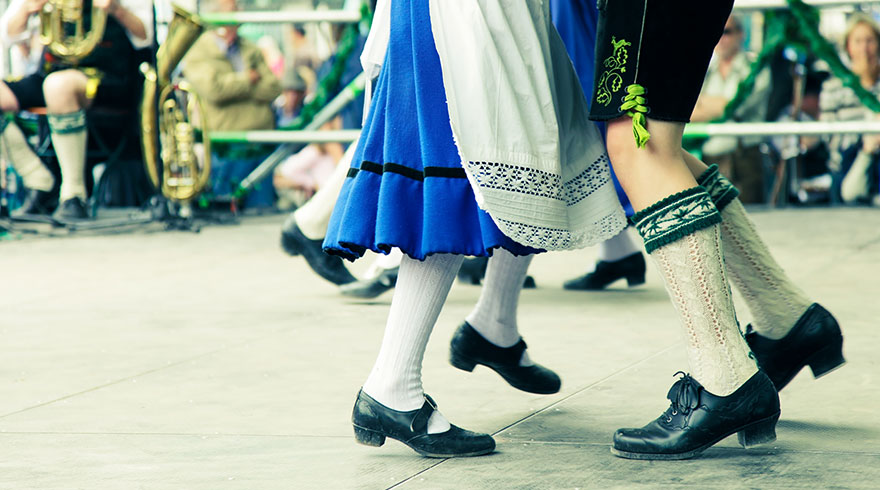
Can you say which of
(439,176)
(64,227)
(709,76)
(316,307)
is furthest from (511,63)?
(709,76)

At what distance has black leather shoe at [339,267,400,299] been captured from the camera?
4207 millimetres

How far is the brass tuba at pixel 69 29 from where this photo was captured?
7.06 m

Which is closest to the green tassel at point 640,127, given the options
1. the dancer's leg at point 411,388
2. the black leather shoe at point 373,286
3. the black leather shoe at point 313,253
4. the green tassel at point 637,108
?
the green tassel at point 637,108

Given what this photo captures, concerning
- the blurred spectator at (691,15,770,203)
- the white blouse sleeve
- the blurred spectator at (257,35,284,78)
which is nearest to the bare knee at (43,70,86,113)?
the white blouse sleeve

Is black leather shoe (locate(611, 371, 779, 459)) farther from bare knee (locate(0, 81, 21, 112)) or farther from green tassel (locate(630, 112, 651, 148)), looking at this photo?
bare knee (locate(0, 81, 21, 112))

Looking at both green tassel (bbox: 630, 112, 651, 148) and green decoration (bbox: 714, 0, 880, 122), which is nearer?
green tassel (bbox: 630, 112, 651, 148)

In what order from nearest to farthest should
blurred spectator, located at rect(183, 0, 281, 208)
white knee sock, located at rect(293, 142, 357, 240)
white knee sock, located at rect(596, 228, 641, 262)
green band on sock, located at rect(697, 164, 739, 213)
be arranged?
green band on sock, located at rect(697, 164, 739, 213) → white knee sock, located at rect(293, 142, 357, 240) → white knee sock, located at rect(596, 228, 641, 262) → blurred spectator, located at rect(183, 0, 281, 208)

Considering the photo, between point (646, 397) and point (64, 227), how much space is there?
16.1 feet

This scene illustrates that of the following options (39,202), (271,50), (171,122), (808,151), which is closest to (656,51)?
(171,122)

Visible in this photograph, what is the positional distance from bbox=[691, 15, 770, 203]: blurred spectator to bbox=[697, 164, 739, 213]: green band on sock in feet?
16.6

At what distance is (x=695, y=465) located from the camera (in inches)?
86.2

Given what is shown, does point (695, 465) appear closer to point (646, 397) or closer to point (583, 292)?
point (646, 397)

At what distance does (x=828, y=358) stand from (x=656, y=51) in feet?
2.66

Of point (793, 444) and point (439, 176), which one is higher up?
point (439, 176)
